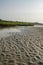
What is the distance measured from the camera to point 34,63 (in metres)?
6.36

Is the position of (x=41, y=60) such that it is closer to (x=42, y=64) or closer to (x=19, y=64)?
(x=42, y=64)

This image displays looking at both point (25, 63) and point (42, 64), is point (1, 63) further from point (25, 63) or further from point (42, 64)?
point (42, 64)

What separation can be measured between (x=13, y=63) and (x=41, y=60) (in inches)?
55.1

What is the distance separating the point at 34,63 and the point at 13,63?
940 millimetres

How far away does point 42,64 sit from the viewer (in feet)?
20.5

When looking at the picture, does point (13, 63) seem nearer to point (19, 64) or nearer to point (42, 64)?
point (19, 64)

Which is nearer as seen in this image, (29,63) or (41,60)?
(29,63)

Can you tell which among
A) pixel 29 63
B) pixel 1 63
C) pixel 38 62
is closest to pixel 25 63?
pixel 29 63

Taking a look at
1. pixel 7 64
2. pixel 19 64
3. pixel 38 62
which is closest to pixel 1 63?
pixel 7 64

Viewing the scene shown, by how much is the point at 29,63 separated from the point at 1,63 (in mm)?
1256

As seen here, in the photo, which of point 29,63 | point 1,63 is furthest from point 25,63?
point 1,63

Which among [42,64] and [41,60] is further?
[41,60]

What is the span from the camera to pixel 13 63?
638cm

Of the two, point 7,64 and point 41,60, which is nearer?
point 7,64
